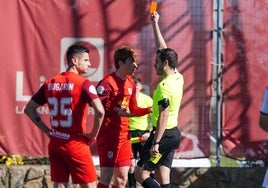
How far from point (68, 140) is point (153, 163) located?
1.38 meters

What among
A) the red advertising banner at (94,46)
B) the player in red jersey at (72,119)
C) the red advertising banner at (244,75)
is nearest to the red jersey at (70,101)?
the player in red jersey at (72,119)

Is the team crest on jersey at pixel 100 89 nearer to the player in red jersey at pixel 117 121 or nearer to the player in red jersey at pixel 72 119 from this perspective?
the player in red jersey at pixel 117 121

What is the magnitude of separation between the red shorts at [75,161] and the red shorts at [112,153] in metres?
1.03

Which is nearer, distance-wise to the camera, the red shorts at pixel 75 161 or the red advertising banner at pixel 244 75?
the red shorts at pixel 75 161

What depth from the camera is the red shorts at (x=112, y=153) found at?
8797 mm

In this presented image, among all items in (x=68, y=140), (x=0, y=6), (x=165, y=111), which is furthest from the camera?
(x=0, y=6)

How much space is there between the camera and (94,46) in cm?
1093

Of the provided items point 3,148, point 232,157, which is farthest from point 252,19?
point 3,148

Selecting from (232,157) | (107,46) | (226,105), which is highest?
(107,46)

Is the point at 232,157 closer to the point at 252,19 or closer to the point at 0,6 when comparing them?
the point at 252,19

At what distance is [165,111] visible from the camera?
27.6ft

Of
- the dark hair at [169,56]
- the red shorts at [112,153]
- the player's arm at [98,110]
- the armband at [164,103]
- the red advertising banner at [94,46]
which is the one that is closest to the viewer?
the player's arm at [98,110]

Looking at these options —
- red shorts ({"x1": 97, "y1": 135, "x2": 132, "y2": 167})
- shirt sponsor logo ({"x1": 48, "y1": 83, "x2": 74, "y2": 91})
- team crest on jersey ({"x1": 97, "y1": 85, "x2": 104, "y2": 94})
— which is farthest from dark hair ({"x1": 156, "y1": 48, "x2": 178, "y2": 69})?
shirt sponsor logo ({"x1": 48, "y1": 83, "x2": 74, "y2": 91})

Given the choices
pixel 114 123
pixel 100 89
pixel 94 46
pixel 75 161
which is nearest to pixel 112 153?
pixel 114 123
